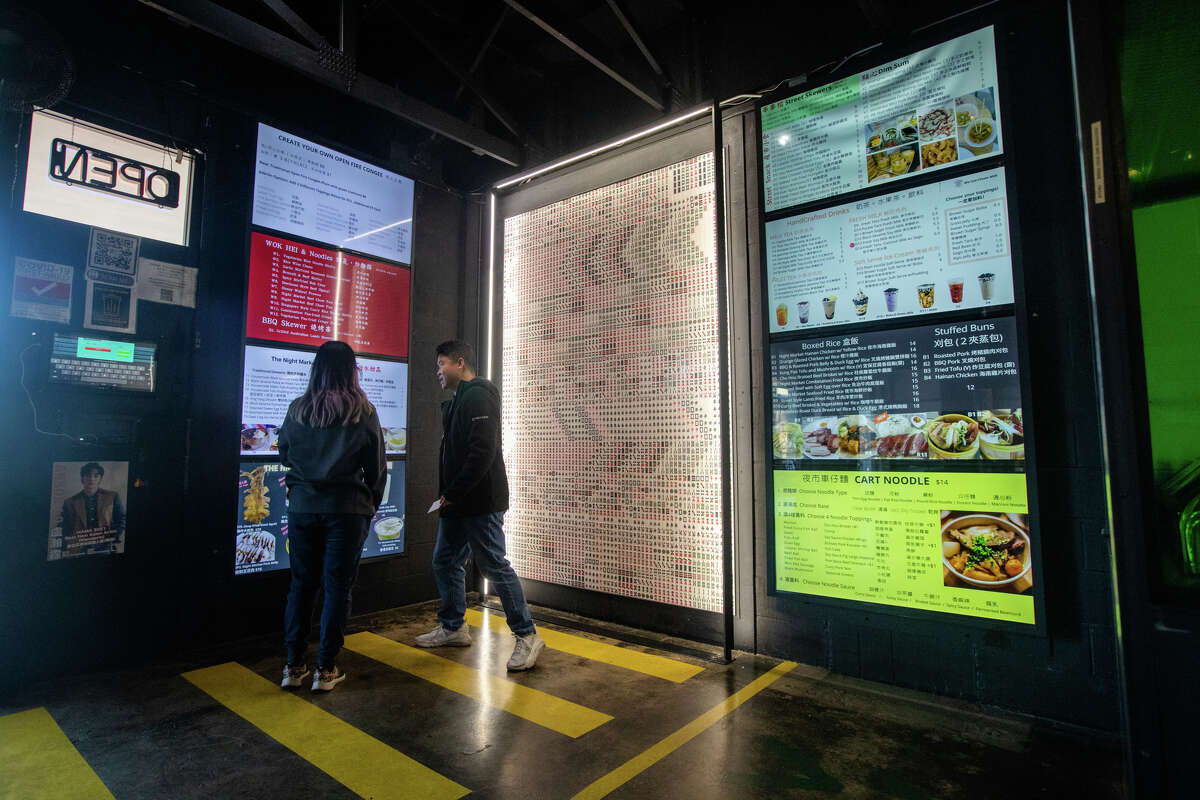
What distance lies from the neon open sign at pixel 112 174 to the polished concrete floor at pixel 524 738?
116 inches

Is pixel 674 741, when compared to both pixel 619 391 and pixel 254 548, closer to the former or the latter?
pixel 619 391

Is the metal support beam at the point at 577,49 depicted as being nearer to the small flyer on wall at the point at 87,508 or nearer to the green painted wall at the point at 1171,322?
the green painted wall at the point at 1171,322

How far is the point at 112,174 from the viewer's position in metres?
3.67

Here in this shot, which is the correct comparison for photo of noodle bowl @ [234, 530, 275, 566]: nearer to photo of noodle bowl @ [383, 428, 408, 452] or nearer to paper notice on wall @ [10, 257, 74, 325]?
photo of noodle bowl @ [383, 428, 408, 452]

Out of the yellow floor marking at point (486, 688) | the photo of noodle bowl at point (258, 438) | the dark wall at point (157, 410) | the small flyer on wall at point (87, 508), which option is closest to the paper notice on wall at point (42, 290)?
the dark wall at point (157, 410)

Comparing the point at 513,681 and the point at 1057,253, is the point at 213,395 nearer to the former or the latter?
the point at 513,681

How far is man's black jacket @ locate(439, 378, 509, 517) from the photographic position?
11.6ft

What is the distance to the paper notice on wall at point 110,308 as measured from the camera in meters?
3.56

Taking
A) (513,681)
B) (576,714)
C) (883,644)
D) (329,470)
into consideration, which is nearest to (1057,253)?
(883,644)

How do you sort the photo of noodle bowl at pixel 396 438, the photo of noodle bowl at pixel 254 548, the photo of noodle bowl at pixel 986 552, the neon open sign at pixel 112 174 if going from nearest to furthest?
the photo of noodle bowl at pixel 986 552 → the neon open sign at pixel 112 174 → the photo of noodle bowl at pixel 254 548 → the photo of noodle bowl at pixel 396 438

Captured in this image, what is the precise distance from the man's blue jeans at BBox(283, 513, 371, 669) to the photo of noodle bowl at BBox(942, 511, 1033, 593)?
3.26 m

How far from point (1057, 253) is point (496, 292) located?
4241 millimetres

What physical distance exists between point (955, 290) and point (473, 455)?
291 cm

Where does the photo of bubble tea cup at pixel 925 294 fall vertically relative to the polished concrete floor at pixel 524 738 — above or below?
above
